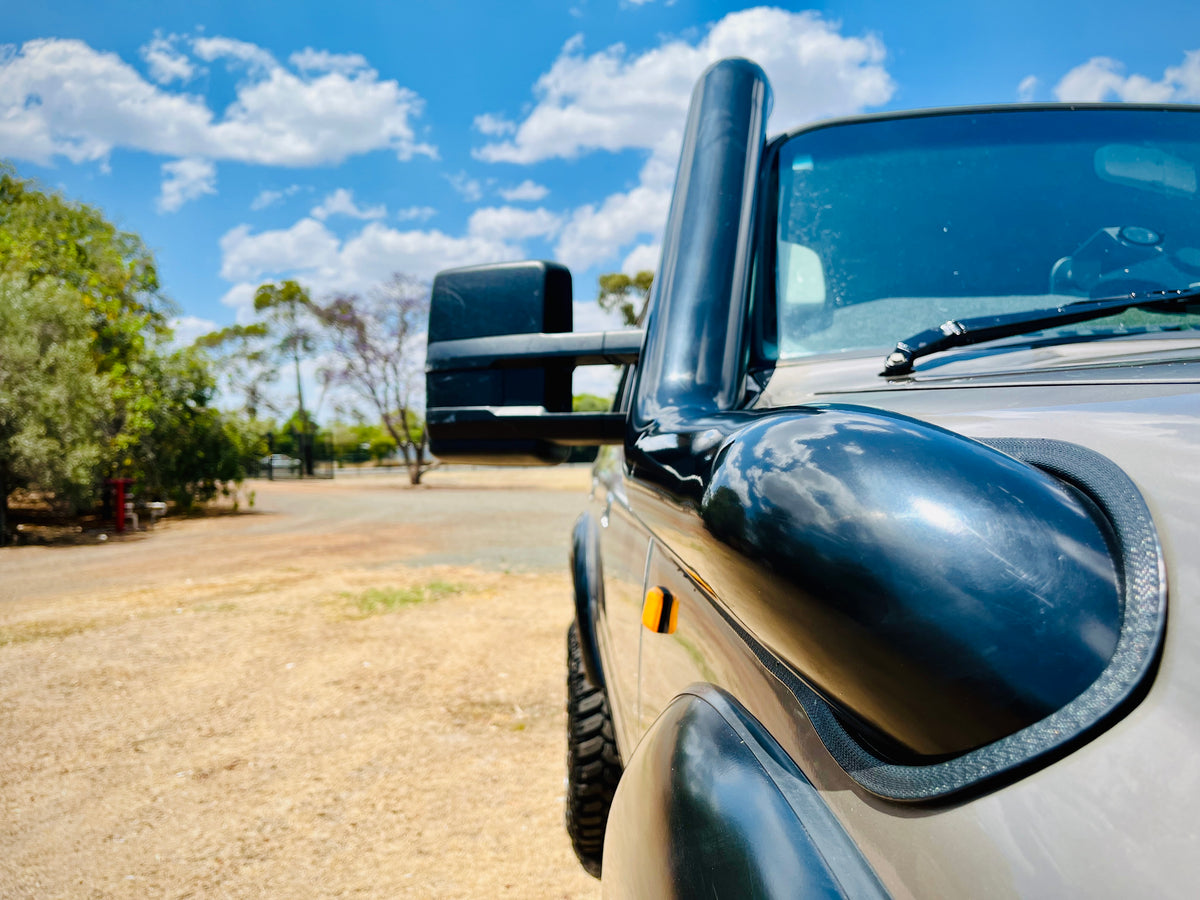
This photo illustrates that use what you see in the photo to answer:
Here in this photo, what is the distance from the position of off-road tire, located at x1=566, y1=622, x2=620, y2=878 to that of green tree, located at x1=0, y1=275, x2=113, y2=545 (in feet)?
42.9

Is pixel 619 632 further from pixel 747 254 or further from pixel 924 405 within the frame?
pixel 924 405

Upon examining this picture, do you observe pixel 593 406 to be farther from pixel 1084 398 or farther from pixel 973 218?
pixel 1084 398

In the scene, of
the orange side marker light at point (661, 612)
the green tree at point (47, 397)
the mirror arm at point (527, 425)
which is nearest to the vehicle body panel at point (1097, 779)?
the orange side marker light at point (661, 612)

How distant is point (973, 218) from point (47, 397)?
1484 cm

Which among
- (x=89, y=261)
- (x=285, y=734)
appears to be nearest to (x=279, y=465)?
(x=89, y=261)

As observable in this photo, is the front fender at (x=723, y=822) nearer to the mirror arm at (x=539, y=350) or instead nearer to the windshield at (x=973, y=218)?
the mirror arm at (x=539, y=350)

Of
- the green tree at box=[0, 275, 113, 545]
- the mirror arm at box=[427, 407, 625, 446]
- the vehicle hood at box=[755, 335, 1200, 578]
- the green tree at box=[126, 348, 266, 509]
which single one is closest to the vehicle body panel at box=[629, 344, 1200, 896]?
the vehicle hood at box=[755, 335, 1200, 578]

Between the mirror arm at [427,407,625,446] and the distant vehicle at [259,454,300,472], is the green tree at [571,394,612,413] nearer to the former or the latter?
the mirror arm at [427,407,625,446]

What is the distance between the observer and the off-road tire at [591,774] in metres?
2.55

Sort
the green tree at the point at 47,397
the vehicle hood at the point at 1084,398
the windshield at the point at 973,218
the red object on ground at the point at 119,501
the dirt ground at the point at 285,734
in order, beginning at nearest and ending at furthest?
1. the vehicle hood at the point at 1084,398
2. the windshield at the point at 973,218
3. the dirt ground at the point at 285,734
4. the green tree at the point at 47,397
5. the red object on ground at the point at 119,501

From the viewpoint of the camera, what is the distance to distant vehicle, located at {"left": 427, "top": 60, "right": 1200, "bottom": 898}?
537 millimetres

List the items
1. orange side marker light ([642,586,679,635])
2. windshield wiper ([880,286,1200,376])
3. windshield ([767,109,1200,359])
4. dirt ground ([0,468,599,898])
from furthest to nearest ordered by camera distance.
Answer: dirt ground ([0,468,599,898]) → windshield ([767,109,1200,359]) → orange side marker light ([642,586,679,635]) → windshield wiper ([880,286,1200,376])

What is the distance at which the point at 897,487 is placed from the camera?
2.10ft

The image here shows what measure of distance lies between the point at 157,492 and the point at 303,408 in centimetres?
2344
